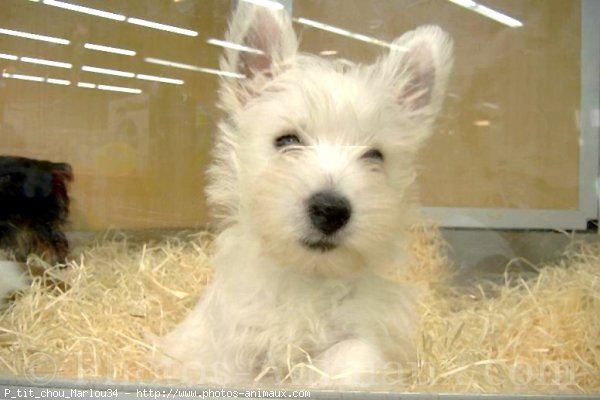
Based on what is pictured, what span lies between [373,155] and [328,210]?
242 millimetres

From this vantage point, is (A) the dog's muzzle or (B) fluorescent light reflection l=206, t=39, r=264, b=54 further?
(B) fluorescent light reflection l=206, t=39, r=264, b=54

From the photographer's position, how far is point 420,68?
226 centimetres

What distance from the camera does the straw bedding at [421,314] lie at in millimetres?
2006

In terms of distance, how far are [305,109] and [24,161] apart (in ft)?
3.25

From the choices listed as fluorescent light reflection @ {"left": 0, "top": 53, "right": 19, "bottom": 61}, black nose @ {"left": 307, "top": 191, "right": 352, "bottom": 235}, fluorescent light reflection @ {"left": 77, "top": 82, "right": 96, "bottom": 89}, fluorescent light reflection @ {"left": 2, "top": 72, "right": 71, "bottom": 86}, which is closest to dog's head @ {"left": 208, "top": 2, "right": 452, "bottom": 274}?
black nose @ {"left": 307, "top": 191, "right": 352, "bottom": 235}

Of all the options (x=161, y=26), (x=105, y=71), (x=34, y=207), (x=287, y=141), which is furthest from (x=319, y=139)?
(x=34, y=207)

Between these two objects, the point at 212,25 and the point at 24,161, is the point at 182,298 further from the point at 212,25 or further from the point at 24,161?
the point at 212,25

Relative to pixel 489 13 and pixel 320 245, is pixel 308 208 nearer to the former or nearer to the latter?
pixel 320 245

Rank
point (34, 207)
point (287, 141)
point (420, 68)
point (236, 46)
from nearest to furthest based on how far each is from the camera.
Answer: point (287, 141) → point (236, 46) → point (420, 68) → point (34, 207)

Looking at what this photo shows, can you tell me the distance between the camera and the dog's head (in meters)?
1.94

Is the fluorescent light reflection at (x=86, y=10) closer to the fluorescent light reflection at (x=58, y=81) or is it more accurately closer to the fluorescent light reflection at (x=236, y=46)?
the fluorescent light reflection at (x=58, y=81)

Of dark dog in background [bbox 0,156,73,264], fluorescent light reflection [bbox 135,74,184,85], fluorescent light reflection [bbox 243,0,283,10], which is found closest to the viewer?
fluorescent light reflection [bbox 243,0,283,10]

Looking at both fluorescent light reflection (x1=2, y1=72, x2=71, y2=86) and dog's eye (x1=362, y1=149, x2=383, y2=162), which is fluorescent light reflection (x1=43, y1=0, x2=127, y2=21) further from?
dog's eye (x1=362, y1=149, x2=383, y2=162)

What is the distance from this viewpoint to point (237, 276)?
7.18 ft
